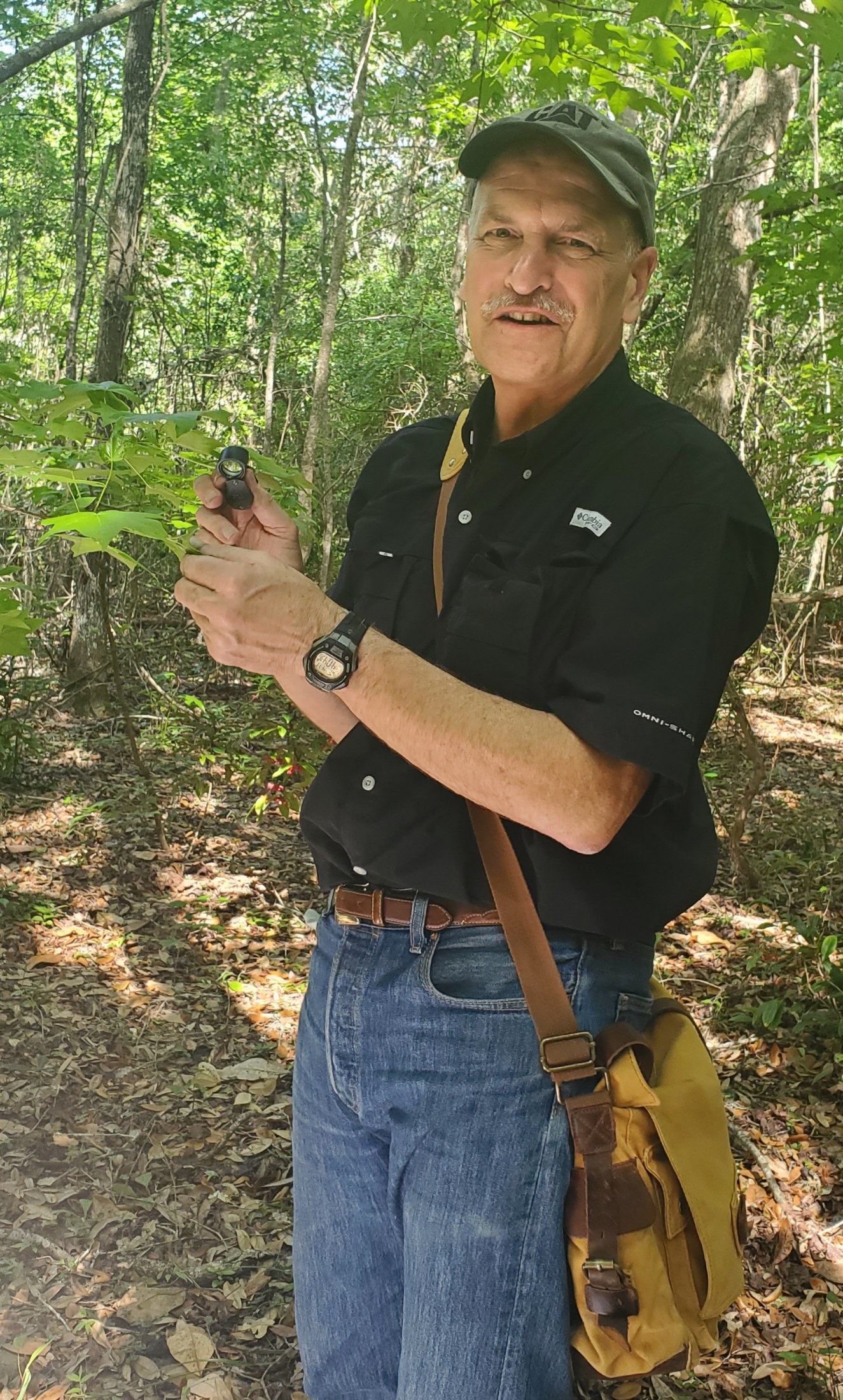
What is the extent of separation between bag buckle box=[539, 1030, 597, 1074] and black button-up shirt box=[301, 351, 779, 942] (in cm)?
14

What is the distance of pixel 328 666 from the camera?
1395 millimetres

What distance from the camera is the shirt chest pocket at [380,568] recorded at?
1.66 m

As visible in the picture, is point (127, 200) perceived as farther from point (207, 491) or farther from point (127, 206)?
point (207, 491)

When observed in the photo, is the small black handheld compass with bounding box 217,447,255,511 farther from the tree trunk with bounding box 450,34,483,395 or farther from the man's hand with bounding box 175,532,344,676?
the tree trunk with bounding box 450,34,483,395

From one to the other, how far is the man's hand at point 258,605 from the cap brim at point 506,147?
0.73 metres

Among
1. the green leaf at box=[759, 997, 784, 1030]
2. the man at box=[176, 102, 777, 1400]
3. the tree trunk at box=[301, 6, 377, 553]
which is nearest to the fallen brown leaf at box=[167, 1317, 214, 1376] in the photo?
the man at box=[176, 102, 777, 1400]

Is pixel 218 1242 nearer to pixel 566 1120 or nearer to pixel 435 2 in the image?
pixel 566 1120

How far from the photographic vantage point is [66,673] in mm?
7699

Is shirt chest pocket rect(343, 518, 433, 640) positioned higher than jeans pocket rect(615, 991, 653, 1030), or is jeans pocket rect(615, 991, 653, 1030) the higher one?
shirt chest pocket rect(343, 518, 433, 640)

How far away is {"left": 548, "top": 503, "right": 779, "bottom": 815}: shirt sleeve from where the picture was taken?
1.27m

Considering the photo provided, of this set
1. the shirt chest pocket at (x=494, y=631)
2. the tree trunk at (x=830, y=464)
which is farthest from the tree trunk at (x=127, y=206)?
the shirt chest pocket at (x=494, y=631)

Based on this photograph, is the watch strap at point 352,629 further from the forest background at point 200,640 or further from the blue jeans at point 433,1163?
the blue jeans at point 433,1163

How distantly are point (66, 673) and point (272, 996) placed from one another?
→ 3.97m

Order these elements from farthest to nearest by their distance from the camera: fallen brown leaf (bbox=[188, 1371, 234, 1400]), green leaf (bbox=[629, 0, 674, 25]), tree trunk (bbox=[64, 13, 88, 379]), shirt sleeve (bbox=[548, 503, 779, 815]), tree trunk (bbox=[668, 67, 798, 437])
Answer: tree trunk (bbox=[64, 13, 88, 379]), tree trunk (bbox=[668, 67, 798, 437]), green leaf (bbox=[629, 0, 674, 25]), fallen brown leaf (bbox=[188, 1371, 234, 1400]), shirt sleeve (bbox=[548, 503, 779, 815])
